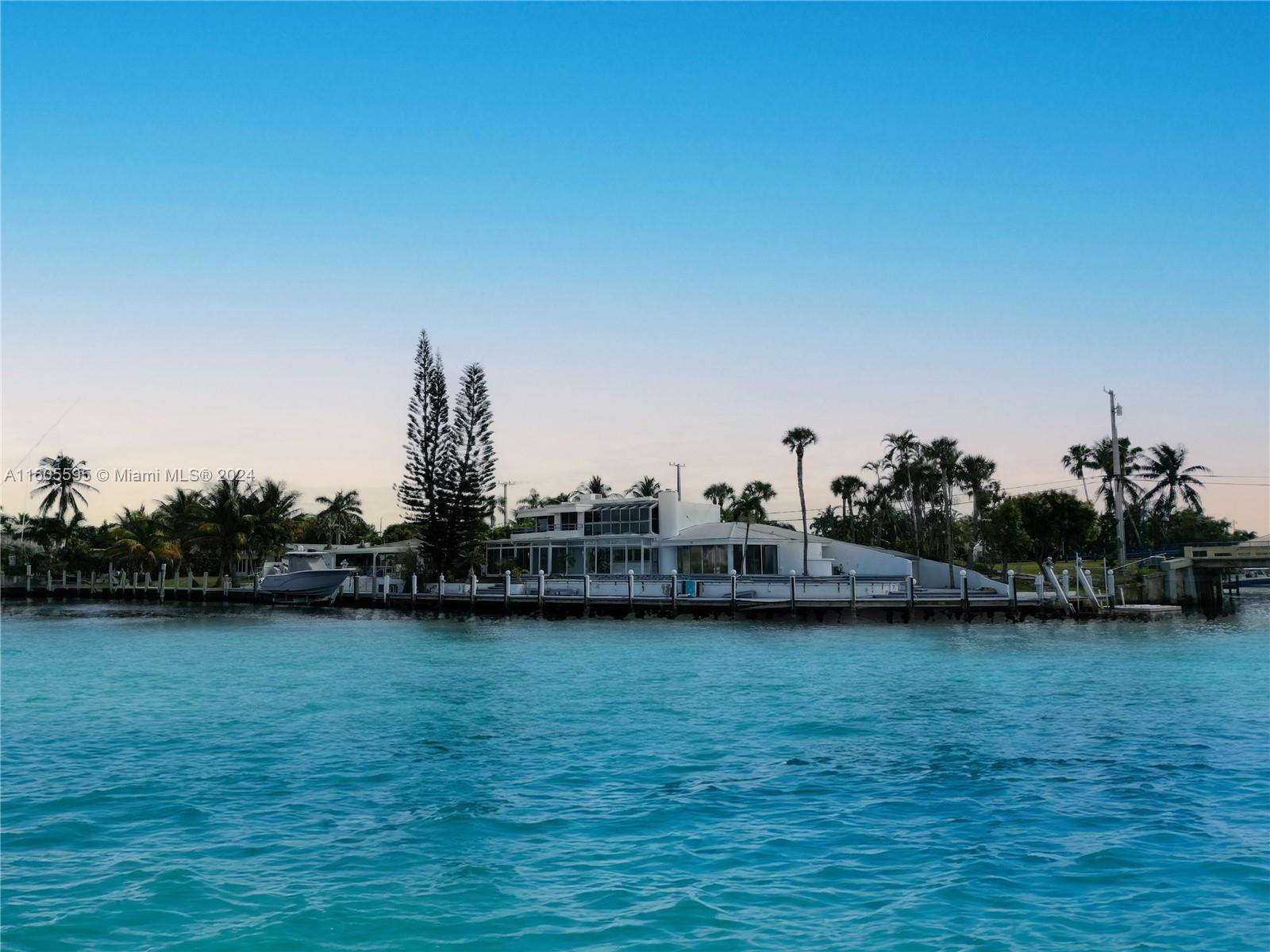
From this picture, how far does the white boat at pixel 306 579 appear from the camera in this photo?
2293 inches

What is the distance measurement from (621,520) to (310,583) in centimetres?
1896

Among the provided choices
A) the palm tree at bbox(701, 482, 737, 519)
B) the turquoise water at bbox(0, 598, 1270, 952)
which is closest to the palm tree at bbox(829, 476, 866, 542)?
the palm tree at bbox(701, 482, 737, 519)

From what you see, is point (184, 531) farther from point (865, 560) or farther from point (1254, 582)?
point (1254, 582)

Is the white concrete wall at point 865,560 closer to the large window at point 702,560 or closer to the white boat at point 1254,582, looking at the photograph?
the large window at point 702,560

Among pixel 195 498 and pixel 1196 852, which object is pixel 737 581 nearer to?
pixel 1196 852

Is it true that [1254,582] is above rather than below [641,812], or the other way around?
below

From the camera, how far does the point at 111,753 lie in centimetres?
1404

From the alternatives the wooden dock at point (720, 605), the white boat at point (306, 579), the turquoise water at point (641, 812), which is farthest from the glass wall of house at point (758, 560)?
the turquoise water at point (641, 812)

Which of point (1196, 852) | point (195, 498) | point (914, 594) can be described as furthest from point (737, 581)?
point (195, 498)

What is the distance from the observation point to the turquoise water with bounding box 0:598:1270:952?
7574 millimetres

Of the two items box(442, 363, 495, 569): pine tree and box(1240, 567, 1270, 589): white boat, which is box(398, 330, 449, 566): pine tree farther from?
box(1240, 567, 1270, 589): white boat

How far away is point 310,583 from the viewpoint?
59125mm

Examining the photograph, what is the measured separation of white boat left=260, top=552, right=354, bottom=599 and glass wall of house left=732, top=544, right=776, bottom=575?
74.0 ft

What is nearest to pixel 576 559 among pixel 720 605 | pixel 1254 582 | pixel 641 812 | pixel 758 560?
pixel 758 560
